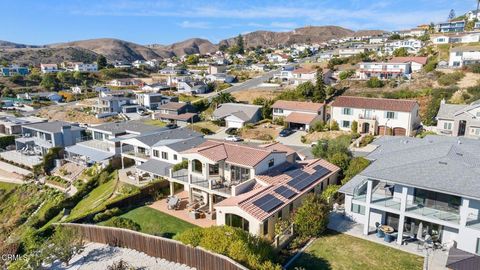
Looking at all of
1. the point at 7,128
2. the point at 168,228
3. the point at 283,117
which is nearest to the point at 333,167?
the point at 168,228

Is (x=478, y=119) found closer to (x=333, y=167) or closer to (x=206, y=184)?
(x=333, y=167)

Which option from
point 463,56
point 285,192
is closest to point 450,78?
point 463,56

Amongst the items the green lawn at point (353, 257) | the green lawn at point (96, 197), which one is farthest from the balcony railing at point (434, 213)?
the green lawn at point (96, 197)

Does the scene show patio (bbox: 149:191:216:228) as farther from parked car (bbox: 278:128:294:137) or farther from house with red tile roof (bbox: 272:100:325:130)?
house with red tile roof (bbox: 272:100:325:130)

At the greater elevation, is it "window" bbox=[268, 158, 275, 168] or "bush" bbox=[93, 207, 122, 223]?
Result: "window" bbox=[268, 158, 275, 168]

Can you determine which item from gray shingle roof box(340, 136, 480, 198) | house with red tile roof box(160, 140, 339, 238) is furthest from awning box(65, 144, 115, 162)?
gray shingle roof box(340, 136, 480, 198)
